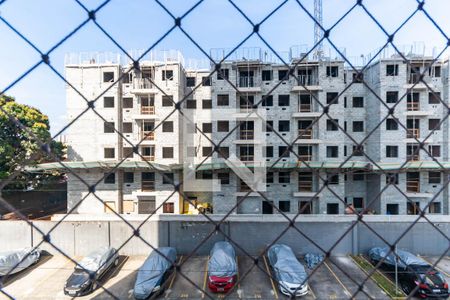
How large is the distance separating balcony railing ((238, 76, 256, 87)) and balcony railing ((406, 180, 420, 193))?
211 inches

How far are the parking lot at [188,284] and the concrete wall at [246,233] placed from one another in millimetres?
452

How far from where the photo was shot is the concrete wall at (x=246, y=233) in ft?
19.0

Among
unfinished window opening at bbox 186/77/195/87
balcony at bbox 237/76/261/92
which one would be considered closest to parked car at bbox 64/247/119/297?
unfinished window opening at bbox 186/77/195/87

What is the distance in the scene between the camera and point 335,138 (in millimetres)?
7434

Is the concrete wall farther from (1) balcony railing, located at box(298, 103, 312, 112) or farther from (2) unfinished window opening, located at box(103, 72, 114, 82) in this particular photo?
(2) unfinished window opening, located at box(103, 72, 114, 82)

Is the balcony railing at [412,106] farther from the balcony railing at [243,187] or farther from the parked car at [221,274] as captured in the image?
the parked car at [221,274]

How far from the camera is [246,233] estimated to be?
19.1ft

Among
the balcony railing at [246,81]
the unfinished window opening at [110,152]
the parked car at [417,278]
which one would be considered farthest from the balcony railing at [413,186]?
the unfinished window opening at [110,152]

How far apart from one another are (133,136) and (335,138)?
6068 mm

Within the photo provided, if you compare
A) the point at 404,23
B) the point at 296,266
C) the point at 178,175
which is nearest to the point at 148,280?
the point at 296,266

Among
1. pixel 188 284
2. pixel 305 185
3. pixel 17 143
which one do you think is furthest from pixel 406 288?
pixel 17 143

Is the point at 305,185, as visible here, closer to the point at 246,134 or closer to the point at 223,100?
the point at 246,134

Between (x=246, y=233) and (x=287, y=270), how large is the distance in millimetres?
1617

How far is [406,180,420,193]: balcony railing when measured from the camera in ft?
23.7
